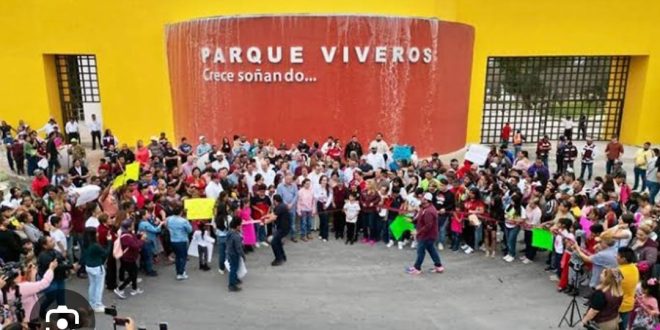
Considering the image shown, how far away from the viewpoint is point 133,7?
1830cm

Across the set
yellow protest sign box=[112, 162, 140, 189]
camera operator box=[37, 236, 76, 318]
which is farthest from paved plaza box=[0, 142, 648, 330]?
yellow protest sign box=[112, 162, 140, 189]

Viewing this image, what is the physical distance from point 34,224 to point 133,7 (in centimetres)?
1186

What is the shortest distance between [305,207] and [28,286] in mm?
5112

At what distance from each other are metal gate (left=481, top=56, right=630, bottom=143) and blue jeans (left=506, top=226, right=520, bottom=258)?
446 inches

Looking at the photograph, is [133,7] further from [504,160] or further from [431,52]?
[504,160]

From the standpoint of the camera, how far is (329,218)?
11156 millimetres

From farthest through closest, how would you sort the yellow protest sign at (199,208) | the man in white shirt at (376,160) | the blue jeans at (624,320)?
the man in white shirt at (376,160) → the yellow protest sign at (199,208) → the blue jeans at (624,320)

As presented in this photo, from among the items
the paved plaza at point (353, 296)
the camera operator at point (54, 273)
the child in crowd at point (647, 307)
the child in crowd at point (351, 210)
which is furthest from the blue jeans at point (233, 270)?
the child in crowd at point (647, 307)

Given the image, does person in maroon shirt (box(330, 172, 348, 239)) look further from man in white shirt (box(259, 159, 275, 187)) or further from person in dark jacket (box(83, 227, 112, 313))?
person in dark jacket (box(83, 227, 112, 313))

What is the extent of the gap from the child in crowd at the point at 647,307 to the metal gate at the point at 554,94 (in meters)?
14.3

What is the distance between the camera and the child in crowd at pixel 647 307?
620 centimetres

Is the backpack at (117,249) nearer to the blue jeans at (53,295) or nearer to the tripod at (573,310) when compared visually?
the blue jeans at (53,295)

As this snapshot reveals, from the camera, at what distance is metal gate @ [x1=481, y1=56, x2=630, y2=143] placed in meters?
20.3

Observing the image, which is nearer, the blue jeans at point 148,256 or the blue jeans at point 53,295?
the blue jeans at point 53,295
